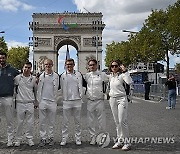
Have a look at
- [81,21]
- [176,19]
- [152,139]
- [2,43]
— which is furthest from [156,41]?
[81,21]

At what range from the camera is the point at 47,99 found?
845cm

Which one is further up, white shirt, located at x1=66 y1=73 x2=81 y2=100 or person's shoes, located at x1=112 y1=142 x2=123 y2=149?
white shirt, located at x1=66 y1=73 x2=81 y2=100

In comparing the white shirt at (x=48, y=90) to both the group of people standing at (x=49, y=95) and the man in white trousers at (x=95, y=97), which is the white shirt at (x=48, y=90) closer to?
the group of people standing at (x=49, y=95)

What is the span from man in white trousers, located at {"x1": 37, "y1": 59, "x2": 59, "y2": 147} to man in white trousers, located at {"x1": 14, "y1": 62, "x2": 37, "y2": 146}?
0.21 metres

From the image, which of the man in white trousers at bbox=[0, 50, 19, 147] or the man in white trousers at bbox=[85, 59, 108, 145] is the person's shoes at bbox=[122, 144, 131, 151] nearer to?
the man in white trousers at bbox=[85, 59, 108, 145]

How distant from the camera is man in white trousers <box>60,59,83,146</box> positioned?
8484mm

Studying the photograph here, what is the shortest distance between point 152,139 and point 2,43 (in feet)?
159

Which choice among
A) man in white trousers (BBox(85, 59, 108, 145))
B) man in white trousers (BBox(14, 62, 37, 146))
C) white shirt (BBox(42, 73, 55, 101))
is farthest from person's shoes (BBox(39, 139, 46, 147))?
man in white trousers (BBox(85, 59, 108, 145))

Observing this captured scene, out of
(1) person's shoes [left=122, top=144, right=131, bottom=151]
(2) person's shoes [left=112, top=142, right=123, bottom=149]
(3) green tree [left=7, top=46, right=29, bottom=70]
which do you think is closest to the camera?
(1) person's shoes [left=122, top=144, right=131, bottom=151]

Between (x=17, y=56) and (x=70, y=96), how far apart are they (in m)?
93.7

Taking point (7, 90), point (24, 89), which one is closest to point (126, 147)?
point (24, 89)

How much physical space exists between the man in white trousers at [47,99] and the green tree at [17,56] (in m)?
88.8

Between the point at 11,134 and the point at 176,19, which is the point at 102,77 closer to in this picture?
the point at 11,134

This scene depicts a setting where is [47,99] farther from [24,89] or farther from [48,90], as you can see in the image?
[24,89]
